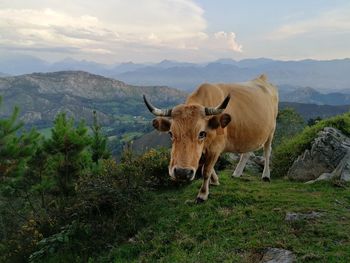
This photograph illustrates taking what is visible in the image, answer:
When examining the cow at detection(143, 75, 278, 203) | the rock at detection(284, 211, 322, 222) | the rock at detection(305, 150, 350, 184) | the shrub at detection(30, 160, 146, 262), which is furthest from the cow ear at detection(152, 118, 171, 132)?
the rock at detection(305, 150, 350, 184)

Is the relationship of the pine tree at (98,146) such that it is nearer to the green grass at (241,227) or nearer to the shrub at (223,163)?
the shrub at (223,163)

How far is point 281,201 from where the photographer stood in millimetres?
8352

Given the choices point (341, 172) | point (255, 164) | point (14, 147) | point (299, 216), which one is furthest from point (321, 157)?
point (14, 147)

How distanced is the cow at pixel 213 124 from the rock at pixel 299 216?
1969 mm

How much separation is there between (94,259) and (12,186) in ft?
43.8

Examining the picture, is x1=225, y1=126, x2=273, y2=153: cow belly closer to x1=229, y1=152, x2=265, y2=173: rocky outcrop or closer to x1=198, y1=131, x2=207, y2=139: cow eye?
x1=198, y1=131, x2=207, y2=139: cow eye

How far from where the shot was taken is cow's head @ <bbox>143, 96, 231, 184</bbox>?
6805 millimetres

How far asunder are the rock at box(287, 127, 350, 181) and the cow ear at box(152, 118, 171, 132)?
5760mm

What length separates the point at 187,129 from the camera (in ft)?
23.4

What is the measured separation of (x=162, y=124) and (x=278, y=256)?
3187 mm

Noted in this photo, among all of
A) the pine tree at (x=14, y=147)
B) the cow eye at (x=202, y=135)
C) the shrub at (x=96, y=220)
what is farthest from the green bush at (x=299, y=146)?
the pine tree at (x=14, y=147)

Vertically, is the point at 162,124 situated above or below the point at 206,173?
above

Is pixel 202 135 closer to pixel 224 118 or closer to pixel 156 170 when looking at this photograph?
pixel 224 118

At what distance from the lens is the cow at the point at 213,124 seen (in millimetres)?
7035
